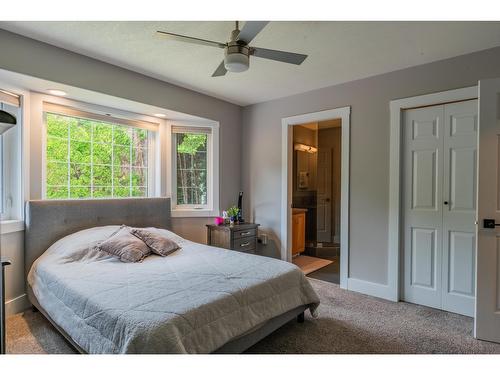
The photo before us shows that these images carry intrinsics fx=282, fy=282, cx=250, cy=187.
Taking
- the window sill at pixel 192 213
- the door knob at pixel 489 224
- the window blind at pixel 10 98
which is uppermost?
the window blind at pixel 10 98

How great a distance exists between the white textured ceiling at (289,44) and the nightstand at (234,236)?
185cm

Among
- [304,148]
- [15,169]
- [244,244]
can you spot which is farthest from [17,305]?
[304,148]

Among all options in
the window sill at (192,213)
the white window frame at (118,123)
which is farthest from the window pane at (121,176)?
the window sill at (192,213)

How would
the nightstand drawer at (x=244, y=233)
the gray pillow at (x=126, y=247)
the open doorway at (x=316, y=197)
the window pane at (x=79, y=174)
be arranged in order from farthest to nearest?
the open doorway at (x=316, y=197), the nightstand drawer at (x=244, y=233), the window pane at (x=79, y=174), the gray pillow at (x=126, y=247)

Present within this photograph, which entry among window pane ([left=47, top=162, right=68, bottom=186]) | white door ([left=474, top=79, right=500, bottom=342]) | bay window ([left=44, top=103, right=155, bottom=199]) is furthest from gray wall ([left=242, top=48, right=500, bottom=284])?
window pane ([left=47, top=162, right=68, bottom=186])

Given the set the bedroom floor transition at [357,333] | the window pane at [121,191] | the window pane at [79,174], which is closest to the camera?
the bedroom floor transition at [357,333]

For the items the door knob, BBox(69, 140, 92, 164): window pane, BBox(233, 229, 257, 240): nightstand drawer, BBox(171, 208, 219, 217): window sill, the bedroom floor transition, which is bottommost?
the bedroom floor transition

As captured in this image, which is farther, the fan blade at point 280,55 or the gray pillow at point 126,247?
the gray pillow at point 126,247

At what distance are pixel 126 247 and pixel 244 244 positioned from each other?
161 centimetres

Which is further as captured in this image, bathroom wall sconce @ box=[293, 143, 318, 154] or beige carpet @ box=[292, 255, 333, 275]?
bathroom wall sconce @ box=[293, 143, 318, 154]

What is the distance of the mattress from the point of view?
1.51 metres

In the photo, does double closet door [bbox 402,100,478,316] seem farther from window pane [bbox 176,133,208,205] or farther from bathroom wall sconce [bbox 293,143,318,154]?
window pane [bbox 176,133,208,205]

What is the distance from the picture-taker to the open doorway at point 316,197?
4758 millimetres

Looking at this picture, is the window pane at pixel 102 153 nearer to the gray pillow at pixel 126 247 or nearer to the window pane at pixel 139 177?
the window pane at pixel 139 177
